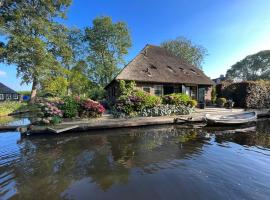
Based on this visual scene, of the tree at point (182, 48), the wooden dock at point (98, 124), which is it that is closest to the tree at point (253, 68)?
the tree at point (182, 48)

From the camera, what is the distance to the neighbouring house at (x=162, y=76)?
1902 cm

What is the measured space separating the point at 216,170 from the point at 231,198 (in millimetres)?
1626

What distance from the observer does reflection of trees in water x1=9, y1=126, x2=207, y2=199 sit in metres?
5.18

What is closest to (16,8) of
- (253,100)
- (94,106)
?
(94,106)

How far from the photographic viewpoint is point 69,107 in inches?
494

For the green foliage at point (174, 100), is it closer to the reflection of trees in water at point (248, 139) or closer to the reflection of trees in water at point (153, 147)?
the reflection of trees in water at point (153, 147)

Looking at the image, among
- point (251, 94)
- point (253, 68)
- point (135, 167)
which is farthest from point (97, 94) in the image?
point (253, 68)

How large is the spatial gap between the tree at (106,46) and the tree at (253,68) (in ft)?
140

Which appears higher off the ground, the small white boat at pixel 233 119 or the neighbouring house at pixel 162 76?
the neighbouring house at pixel 162 76

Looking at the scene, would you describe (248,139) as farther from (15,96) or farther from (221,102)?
(15,96)

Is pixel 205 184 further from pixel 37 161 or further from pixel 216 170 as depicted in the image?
pixel 37 161

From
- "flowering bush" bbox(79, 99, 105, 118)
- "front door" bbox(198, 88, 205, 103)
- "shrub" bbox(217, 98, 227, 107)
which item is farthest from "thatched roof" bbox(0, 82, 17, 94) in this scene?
"shrub" bbox(217, 98, 227, 107)

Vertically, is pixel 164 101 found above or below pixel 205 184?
above

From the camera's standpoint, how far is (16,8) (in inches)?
867
